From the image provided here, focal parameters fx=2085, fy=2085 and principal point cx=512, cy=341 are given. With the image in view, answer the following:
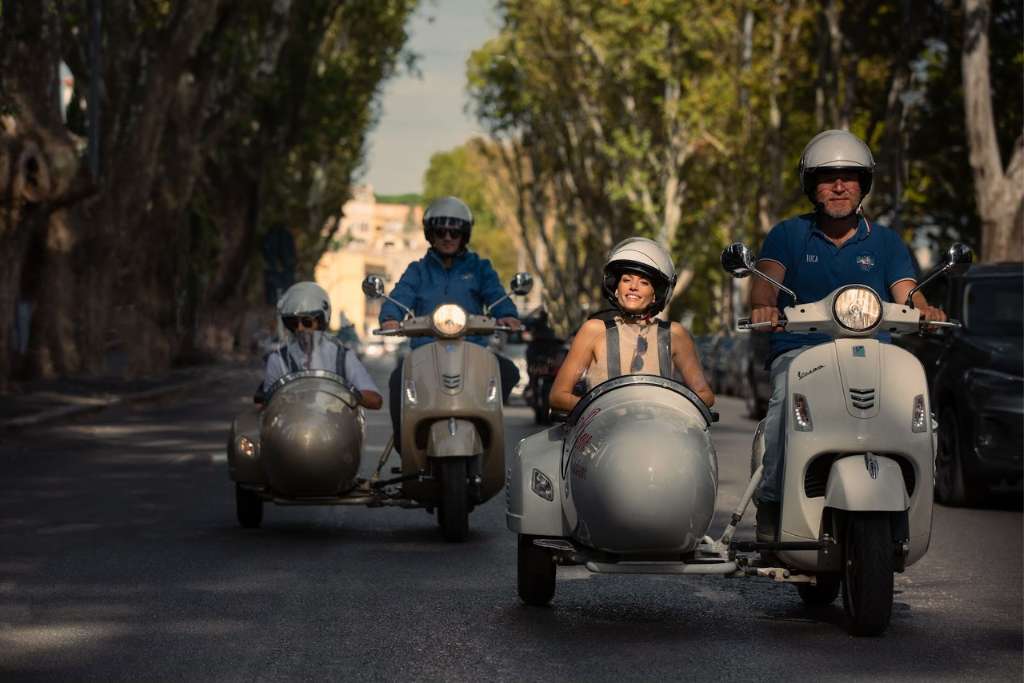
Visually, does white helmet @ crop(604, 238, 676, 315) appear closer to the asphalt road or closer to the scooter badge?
the scooter badge

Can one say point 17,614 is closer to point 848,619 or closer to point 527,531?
point 527,531

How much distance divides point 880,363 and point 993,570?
2928 millimetres

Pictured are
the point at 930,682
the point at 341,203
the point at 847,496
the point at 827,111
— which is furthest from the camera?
the point at 341,203

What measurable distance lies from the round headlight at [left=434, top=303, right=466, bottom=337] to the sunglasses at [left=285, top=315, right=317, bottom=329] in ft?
3.61

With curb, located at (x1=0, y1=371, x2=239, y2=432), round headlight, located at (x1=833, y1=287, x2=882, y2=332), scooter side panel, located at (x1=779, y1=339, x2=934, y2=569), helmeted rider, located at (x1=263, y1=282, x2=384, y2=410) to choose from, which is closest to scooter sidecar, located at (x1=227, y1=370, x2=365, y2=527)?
helmeted rider, located at (x1=263, y1=282, x2=384, y2=410)

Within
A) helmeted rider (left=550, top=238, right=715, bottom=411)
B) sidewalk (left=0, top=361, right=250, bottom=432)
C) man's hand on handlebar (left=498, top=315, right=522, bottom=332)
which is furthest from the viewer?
sidewalk (left=0, top=361, right=250, bottom=432)

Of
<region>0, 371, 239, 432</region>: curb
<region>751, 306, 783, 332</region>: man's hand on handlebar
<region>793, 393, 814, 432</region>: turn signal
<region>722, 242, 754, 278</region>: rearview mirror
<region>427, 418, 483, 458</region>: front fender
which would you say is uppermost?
<region>722, 242, 754, 278</region>: rearview mirror

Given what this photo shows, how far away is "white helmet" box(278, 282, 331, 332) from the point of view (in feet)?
39.0

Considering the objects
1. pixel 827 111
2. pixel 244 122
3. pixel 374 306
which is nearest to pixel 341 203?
pixel 244 122

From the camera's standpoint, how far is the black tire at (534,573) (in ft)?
27.6

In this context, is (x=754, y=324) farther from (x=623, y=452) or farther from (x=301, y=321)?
(x=301, y=321)

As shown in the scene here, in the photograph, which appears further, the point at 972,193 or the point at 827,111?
the point at 972,193

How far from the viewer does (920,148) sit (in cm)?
4203

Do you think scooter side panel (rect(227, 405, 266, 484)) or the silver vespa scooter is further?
scooter side panel (rect(227, 405, 266, 484))
